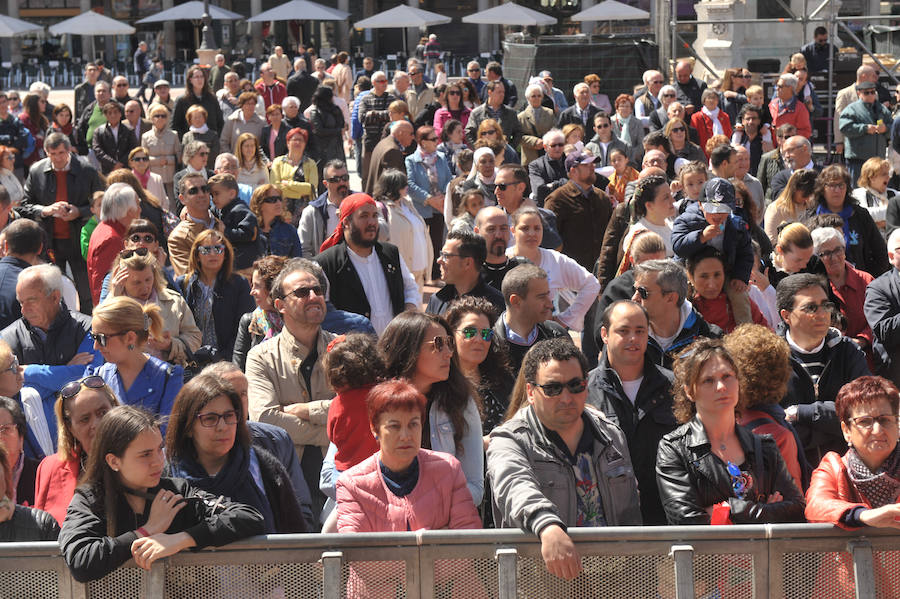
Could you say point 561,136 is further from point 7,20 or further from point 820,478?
point 7,20

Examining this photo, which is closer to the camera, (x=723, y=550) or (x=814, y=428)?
(x=723, y=550)

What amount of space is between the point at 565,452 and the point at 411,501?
619 mm

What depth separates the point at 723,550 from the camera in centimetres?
419

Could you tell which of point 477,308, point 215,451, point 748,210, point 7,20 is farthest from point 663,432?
point 7,20

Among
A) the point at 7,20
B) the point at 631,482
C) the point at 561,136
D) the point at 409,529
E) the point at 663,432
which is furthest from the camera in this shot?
the point at 7,20

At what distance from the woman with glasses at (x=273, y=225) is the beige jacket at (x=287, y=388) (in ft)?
10.6

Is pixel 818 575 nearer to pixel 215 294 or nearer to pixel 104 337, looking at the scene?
pixel 104 337

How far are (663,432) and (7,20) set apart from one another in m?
31.3

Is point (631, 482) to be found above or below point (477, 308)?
below

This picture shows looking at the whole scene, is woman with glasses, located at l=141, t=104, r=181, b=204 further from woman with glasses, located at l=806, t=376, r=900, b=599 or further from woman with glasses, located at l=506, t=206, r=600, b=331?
woman with glasses, located at l=806, t=376, r=900, b=599

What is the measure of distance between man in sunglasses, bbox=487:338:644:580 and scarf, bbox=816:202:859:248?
4.53 metres

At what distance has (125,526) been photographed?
14.0 ft

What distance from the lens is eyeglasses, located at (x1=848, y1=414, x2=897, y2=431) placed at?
453 cm

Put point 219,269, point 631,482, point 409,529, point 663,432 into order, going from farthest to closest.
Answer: point 219,269, point 663,432, point 631,482, point 409,529
